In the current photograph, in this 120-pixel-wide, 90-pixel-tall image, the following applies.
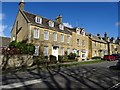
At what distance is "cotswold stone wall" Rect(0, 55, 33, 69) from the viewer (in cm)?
2347

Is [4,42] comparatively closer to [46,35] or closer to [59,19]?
[59,19]

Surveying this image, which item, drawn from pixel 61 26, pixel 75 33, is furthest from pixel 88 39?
pixel 61 26

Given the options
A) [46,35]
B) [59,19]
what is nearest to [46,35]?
[46,35]

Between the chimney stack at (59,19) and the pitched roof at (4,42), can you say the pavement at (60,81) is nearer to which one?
the chimney stack at (59,19)

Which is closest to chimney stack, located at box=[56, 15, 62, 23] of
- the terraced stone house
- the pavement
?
the terraced stone house

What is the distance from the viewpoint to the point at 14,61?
81.9 ft

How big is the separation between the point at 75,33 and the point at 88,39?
871 cm

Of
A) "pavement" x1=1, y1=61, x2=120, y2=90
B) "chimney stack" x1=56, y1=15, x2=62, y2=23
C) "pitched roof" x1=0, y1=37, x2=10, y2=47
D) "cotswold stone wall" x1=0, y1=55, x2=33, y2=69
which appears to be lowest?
"pavement" x1=1, y1=61, x2=120, y2=90

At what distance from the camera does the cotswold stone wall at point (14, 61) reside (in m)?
23.5

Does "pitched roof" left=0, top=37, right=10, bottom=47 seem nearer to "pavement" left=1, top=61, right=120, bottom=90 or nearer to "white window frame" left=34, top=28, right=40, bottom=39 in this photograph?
"white window frame" left=34, top=28, right=40, bottom=39

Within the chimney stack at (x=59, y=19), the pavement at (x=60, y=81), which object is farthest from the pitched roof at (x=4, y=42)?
the pavement at (x=60, y=81)

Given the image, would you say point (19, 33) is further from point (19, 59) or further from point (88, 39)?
point (88, 39)

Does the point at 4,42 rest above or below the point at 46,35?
below

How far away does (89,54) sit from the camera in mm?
53625
